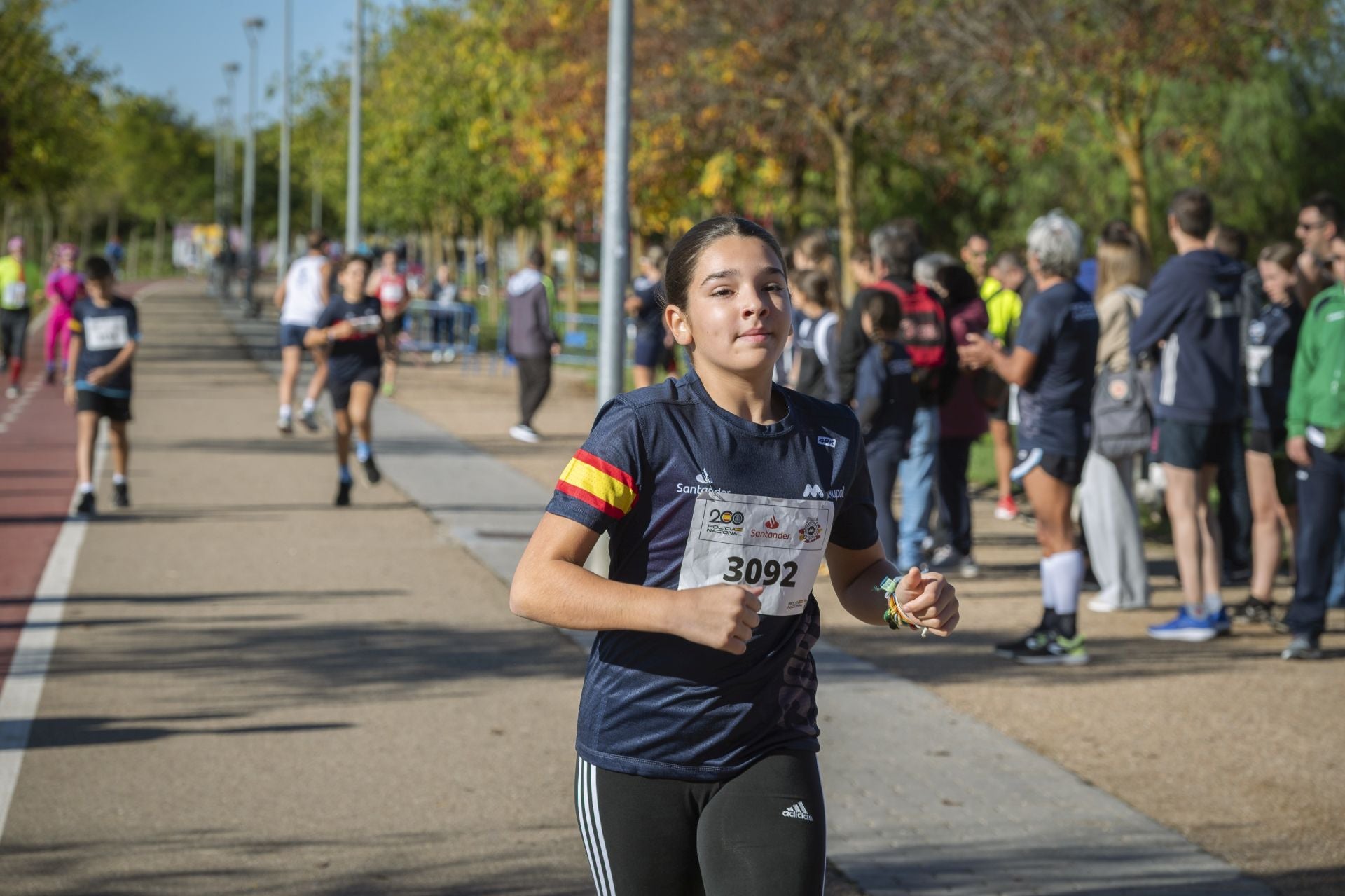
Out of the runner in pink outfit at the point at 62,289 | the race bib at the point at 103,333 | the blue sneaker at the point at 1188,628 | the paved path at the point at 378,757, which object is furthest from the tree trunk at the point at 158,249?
the blue sneaker at the point at 1188,628

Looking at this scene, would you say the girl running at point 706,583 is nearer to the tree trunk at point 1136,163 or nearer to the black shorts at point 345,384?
the black shorts at point 345,384

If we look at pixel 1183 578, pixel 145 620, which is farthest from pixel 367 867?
pixel 1183 578

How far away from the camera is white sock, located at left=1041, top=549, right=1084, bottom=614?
8039 millimetres

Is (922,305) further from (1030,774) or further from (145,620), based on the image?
(145,620)

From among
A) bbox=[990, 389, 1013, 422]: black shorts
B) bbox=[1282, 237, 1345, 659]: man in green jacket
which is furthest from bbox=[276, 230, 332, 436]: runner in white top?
bbox=[1282, 237, 1345, 659]: man in green jacket

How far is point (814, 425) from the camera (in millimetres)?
3100

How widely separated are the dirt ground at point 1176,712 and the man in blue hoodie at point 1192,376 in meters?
0.39

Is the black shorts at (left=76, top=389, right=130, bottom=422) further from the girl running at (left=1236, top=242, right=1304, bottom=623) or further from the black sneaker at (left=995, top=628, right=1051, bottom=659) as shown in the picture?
the girl running at (left=1236, top=242, right=1304, bottom=623)

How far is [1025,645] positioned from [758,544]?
5.67 metres

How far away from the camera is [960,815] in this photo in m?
5.79

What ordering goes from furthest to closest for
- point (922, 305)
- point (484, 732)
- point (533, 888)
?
point (922, 305) → point (484, 732) → point (533, 888)

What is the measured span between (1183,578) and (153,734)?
526 centimetres

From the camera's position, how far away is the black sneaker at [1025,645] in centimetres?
829

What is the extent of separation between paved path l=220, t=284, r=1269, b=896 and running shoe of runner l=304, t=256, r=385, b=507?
611 centimetres
